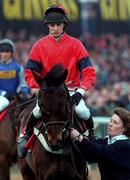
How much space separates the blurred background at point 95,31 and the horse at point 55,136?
9.07 m

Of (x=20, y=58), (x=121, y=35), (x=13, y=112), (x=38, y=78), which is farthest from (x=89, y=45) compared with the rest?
(x=38, y=78)

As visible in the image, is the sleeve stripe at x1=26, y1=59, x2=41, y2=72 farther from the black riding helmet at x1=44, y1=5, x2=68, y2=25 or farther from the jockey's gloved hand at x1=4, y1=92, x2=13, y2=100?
the jockey's gloved hand at x1=4, y1=92, x2=13, y2=100

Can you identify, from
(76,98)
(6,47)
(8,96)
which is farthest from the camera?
(6,47)

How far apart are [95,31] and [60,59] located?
39.1 feet

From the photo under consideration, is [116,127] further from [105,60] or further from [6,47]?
[105,60]

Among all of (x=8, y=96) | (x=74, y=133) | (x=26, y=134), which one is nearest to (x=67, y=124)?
(x=74, y=133)

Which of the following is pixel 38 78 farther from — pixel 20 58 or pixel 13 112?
pixel 20 58

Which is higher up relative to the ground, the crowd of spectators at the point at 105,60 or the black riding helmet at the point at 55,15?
the black riding helmet at the point at 55,15

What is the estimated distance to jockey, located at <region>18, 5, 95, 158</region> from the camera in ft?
29.6

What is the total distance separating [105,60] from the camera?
71.9 feet

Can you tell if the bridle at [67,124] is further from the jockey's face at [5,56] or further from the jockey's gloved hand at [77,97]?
the jockey's face at [5,56]

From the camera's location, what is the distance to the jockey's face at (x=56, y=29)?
9039 mm

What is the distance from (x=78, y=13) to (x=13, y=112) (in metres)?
9.22

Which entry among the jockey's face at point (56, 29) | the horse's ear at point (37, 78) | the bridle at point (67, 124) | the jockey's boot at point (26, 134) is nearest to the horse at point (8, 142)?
the jockey's boot at point (26, 134)
